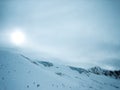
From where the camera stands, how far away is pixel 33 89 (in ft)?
44.2

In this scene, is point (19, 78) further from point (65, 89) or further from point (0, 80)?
point (65, 89)

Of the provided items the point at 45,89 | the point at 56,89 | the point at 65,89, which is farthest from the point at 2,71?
the point at 65,89

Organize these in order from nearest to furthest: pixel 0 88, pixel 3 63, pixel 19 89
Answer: pixel 0 88, pixel 19 89, pixel 3 63

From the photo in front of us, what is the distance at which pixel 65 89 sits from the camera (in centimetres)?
1698

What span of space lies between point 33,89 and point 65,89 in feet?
16.9

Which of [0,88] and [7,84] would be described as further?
[7,84]

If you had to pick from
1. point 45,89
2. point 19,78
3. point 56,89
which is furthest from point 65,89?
point 19,78

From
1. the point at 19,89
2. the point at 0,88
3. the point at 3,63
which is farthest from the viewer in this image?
the point at 3,63

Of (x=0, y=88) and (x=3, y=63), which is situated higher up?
(x=3, y=63)

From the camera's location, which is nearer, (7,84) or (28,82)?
(7,84)

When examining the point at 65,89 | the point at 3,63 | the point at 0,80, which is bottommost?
the point at 65,89

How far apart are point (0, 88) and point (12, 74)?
389 cm

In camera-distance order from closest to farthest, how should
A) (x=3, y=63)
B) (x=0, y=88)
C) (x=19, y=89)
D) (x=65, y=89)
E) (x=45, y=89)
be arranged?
1. (x=0, y=88)
2. (x=19, y=89)
3. (x=45, y=89)
4. (x=65, y=89)
5. (x=3, y=63)

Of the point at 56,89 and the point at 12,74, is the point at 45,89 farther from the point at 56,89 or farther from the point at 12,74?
the point at 12,74
